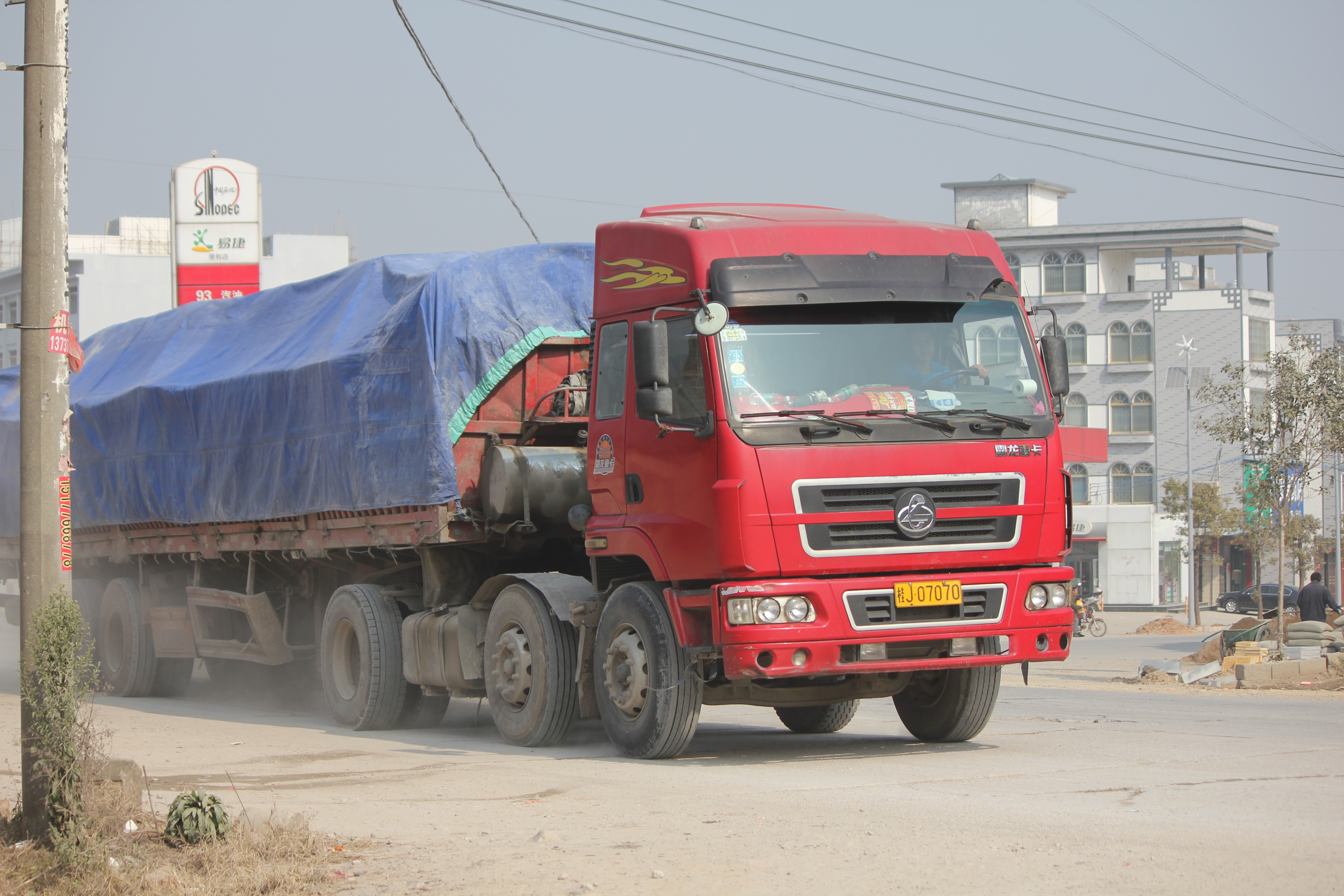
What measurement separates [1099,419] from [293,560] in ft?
181

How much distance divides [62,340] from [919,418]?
4439mm

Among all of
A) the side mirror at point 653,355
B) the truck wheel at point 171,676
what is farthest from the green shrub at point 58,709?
the truck wheel at point 171,676

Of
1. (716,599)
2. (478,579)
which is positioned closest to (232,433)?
(478,579)

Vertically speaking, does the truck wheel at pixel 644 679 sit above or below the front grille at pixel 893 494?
below

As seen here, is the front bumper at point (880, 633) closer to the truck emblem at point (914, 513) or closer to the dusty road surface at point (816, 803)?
the truck emblem at point (914, 513)

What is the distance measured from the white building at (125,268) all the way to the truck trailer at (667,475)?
55416mm

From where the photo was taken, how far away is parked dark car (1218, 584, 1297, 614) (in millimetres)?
49656

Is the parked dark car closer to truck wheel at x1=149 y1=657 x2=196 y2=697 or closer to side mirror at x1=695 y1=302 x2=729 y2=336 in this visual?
truck wheel at x1=149 y1=657 x2=196 y2=697

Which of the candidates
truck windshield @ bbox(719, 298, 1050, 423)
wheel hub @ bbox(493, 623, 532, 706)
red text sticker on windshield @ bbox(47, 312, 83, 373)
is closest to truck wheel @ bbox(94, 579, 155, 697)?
wheel hub @ bbox(493, 623, 532, 706)

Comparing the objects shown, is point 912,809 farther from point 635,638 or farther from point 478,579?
point 478,579

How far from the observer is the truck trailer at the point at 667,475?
319 inches

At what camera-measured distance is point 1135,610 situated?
60.9 m

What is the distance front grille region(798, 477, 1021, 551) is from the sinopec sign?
63.5 ft

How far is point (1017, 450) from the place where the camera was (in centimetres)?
838
